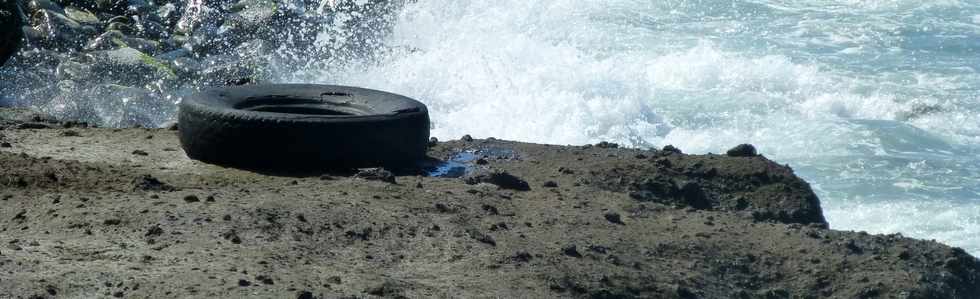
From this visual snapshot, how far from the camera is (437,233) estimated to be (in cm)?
714

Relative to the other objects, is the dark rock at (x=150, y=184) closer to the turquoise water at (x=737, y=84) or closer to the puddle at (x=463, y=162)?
the puddle at (x=463, y=162)

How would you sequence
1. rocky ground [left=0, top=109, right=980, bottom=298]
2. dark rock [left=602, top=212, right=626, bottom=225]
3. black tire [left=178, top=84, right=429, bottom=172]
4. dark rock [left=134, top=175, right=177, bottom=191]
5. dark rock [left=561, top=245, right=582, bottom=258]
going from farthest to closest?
black tire [left=178, top=84, right=429, bottom=172] < dark rock [left=602, top=212, right=626, bottom=225] < dark rock [left=134, top=175, right=177, bottom=191] < dark rock [left=561, top=245, right=582, bottom=258] < rocky ground [left=0, top=109, right=980, bottom=298]

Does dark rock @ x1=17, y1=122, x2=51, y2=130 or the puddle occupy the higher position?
the puddle

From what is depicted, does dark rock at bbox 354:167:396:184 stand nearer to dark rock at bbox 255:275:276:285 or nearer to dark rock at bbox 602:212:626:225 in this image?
dark rock at bbox 602:212:626:225

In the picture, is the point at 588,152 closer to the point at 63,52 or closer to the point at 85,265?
the point at 85,265

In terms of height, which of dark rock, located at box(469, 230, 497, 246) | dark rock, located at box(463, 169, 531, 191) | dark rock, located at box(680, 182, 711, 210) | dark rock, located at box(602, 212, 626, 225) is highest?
dark rock, located at box(680, 182, 711, 210)

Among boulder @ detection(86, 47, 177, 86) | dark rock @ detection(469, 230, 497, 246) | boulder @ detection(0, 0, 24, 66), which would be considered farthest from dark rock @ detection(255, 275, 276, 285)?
boulder @ detection(86, 47, 177, 86)

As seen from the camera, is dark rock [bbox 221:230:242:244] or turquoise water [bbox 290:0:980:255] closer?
dark rock [bbox 221:230:242:244]

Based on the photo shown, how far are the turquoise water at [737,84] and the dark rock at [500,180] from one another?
4.26 metres

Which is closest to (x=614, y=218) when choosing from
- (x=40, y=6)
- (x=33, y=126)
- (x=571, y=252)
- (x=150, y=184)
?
(x=571, y=252)

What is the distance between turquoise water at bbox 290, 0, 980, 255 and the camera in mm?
13977

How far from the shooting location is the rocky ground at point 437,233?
6133 millimetres

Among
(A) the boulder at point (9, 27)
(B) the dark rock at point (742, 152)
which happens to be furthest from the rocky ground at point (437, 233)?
(A) the boulder at point (9, 27)

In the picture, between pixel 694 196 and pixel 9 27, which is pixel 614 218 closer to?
pixel 694 196
